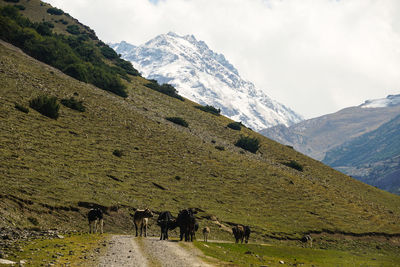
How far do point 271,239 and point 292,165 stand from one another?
4475cm

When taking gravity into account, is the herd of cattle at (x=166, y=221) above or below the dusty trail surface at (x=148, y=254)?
above

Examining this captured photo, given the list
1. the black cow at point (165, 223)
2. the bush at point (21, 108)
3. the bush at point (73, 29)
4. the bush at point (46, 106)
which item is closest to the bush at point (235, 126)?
the bush at point (46, 106)

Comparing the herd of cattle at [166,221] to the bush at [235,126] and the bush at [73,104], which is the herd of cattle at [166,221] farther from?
the bush at [235,126]

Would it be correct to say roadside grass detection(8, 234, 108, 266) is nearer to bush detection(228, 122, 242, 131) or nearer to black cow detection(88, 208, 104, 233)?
black cow detection(88, 208, 104, 233)

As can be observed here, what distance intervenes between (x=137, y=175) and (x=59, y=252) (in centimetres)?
3028

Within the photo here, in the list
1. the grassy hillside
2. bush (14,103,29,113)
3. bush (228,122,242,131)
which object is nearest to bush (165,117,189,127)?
the grassy hillside

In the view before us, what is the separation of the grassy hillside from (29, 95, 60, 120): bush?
1.33m

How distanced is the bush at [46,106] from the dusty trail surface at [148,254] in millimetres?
35517

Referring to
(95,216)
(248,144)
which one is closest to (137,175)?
(95,216)

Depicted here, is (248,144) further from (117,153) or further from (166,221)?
(166,221)

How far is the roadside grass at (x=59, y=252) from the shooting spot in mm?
16358

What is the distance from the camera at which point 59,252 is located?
18562 millimetres

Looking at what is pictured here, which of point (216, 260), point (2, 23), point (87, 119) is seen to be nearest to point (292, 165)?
point (87, 119)

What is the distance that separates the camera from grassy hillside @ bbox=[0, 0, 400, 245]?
3406 centimetres
